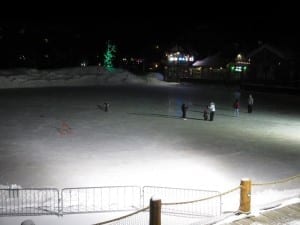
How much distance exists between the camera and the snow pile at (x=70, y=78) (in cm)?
4091

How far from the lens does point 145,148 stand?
44.4 feet

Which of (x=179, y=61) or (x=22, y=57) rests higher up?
(x=179, y=61)

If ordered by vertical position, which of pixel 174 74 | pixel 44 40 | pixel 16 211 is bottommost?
pixel 16 211

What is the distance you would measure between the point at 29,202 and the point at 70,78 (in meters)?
38.3

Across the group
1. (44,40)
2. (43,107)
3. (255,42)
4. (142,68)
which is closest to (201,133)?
(43,107)

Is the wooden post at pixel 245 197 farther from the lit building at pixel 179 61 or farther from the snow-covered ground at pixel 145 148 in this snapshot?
the lit building at pixel 179 61

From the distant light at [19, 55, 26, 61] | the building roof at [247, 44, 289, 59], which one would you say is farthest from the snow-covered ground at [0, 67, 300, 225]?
the distant light at [19, 55, 26, 61]

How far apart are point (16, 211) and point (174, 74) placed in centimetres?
4893

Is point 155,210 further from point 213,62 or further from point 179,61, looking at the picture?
point 179,61

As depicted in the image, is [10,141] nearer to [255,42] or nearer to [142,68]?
[255,42]

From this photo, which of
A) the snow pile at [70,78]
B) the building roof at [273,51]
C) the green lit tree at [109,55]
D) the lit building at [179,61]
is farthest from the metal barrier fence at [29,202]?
the green lit tree at [109,55]

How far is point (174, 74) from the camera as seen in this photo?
5588 centimetres

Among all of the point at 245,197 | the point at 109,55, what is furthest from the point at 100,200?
the point at 109,55

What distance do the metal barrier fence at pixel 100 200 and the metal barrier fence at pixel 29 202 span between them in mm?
253
